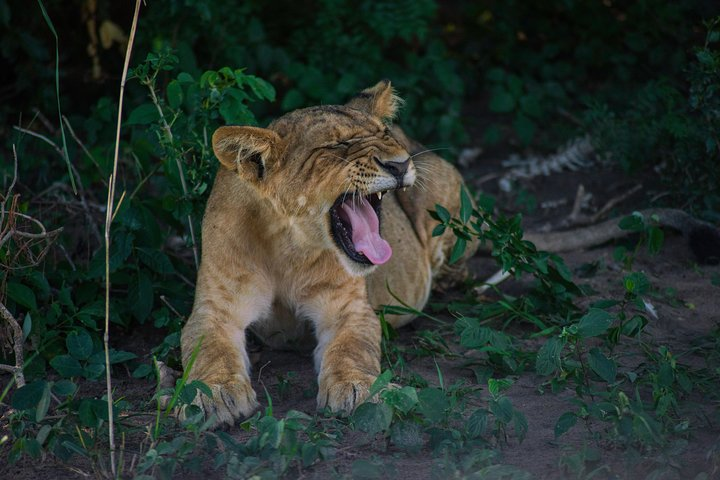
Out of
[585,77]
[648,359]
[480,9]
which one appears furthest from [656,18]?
[648,359]

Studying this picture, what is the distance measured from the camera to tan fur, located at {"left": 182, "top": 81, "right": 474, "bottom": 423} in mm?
3811

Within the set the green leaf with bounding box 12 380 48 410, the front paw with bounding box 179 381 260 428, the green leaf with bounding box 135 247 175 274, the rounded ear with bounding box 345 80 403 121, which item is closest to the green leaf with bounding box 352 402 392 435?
the front paw with bounding box 179 381 260 428

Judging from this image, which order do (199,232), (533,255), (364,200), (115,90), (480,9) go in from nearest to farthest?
(364,200)
(533,255)
(199,232)
(115,90)
(480,9)

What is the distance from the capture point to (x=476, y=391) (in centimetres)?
369

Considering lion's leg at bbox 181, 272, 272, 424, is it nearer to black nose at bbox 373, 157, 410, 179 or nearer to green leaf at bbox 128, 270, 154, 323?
green leaf at bbox 128, 270, 154, 323

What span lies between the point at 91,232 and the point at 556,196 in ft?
10.5

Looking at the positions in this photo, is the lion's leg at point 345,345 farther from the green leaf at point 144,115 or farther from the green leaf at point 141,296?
the green leaf at point 144,115

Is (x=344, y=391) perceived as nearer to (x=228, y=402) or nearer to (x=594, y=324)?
(x=228, y=402)

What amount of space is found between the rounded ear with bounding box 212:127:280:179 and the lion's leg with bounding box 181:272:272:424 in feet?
1.73

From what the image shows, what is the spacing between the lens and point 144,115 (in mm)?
4547

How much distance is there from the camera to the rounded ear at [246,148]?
3.75 m

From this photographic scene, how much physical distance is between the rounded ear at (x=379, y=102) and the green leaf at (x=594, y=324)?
1.40 m

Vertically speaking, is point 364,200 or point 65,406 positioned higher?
point 364,200

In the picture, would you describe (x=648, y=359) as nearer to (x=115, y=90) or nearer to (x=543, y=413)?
(x=543, y=413)
